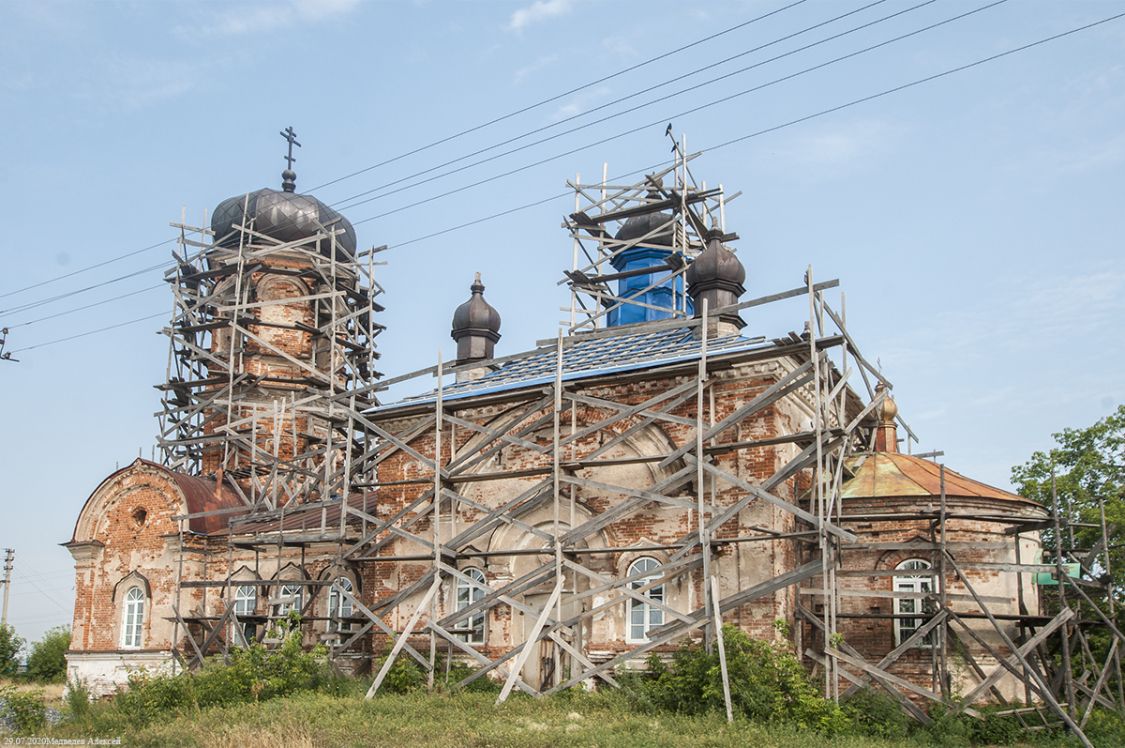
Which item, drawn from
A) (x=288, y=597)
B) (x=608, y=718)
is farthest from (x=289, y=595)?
(x=608, y=718)

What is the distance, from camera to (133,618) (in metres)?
20.7

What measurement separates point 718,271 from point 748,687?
22.8 ft

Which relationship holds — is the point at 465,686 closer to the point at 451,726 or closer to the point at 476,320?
the point at 451,726

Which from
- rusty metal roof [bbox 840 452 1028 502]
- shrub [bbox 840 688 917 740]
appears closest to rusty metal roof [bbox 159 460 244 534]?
rusty metal roof [bbox 840 452 1028 502]

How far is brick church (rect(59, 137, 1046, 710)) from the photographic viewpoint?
13852mm

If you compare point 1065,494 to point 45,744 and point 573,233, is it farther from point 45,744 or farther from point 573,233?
point 45,744

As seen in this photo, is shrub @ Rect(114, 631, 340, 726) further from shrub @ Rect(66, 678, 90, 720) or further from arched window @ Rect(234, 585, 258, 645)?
arched window @ Rect(234, 585, 258, 645)

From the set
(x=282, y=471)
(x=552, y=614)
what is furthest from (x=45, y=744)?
(x=282, y=471)

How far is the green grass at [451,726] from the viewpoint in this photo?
11.3 m

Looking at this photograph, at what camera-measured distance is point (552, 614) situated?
15.3 meters

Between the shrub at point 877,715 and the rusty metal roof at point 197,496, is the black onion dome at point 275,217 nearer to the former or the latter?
the rusty metal roof at point 197,496

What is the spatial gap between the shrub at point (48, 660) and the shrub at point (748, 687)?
2256 cm

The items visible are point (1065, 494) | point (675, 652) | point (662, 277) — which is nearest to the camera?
point (675, 652)

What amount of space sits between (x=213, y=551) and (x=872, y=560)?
11948 millimetres
